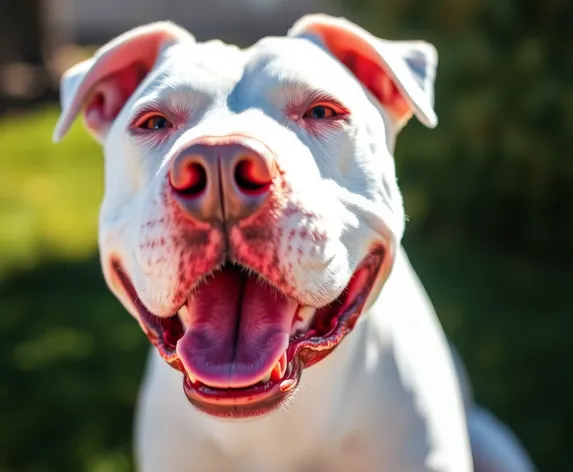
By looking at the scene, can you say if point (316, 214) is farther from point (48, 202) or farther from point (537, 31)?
point (48, 202)

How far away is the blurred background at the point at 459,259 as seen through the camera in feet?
14.8

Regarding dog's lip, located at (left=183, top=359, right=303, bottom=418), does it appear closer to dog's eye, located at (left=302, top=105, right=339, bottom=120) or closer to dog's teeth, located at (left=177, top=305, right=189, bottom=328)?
dog's teeth, located at (left=177, top=305, right=189, bottom=328)

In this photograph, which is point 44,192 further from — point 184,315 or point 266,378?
point 266,378

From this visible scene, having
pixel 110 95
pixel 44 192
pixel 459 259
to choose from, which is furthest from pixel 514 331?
pixel 44 192

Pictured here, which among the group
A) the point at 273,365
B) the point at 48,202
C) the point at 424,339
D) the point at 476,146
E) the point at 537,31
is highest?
the point at 273,365

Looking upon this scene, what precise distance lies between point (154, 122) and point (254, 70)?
279 mm

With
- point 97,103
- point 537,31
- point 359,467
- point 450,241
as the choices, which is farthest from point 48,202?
point 359,467

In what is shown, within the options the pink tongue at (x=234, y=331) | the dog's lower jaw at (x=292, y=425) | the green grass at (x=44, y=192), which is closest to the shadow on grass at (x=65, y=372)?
the green grass at (x=44, y=192)

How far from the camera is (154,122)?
2.21m

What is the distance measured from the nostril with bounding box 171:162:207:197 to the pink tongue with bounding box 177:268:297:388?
0.26 metres

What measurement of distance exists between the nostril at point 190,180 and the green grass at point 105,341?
2.53 meters

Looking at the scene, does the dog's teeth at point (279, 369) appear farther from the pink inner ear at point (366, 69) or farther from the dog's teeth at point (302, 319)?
the pink inner ear at point (366, 69)

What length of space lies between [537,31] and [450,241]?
184 cm

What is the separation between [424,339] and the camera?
8.61 ft
